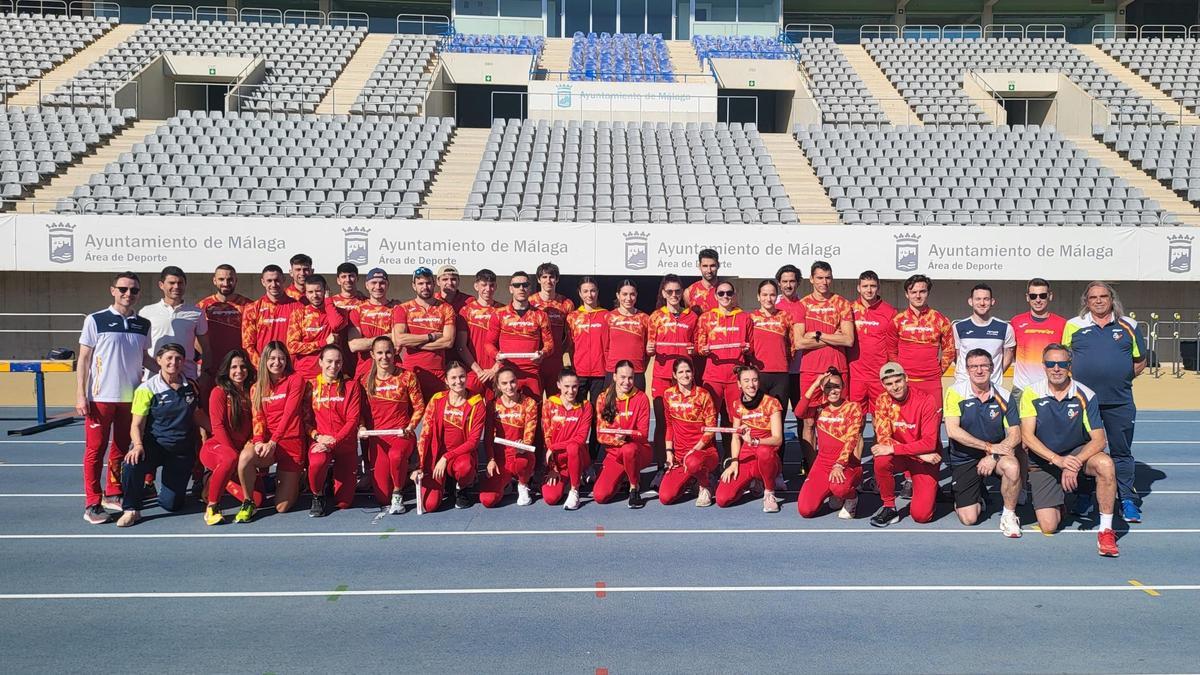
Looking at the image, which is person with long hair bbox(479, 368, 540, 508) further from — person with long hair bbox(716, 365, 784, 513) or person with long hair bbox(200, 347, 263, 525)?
person with long hair bbox(200, 347, 263, 525)

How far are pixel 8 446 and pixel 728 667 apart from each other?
28.1ft

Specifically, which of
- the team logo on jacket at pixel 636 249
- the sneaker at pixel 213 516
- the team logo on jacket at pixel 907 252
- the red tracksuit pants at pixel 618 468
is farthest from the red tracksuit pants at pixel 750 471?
the team logo on jacket at pixel 907 252

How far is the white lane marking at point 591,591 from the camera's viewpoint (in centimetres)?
486

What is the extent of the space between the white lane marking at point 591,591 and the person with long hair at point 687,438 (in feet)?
6.08

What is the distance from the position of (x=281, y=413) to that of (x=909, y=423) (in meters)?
4.60

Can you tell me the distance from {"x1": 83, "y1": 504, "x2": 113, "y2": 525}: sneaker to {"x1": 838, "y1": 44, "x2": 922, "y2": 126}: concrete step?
22.9 meters

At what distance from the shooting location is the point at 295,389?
255 inches

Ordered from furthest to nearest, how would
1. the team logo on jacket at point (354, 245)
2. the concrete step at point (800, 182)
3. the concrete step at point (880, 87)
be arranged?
the concrete step at point (880, 87), the concrete step at point (800, 182), the team logo on jacket at point (354, 245)

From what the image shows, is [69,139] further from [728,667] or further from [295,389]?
[728,667]

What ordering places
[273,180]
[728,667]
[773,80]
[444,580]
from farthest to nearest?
[773,80]
[273,180]
[444,580]
[728,667]

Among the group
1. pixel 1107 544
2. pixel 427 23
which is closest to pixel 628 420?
pixel 1107 544

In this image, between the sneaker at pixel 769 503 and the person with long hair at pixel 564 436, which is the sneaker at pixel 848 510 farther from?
the person with long hair at pixel 564 436

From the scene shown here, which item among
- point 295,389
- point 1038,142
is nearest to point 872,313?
point 295,389

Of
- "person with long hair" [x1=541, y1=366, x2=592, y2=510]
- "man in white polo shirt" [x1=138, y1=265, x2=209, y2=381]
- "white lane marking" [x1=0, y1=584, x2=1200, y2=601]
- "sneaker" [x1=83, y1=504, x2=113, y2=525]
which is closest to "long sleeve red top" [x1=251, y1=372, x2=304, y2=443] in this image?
"man in white polo shirt" [x1=138, y1=265, x2=209, y2=381]
